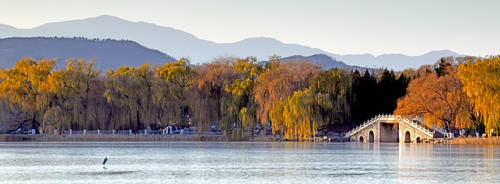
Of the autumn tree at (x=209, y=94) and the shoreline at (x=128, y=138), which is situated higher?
the autumn tree at (x=209, y=94)

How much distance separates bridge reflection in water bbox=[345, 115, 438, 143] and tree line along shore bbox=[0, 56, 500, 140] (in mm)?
1060

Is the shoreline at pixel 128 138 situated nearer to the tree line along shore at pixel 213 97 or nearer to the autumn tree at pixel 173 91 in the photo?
the tree line along shore at pixel 213 97

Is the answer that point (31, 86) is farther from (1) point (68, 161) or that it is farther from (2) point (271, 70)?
(1) point (68, 161)

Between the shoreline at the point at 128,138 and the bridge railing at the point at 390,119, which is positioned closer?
the bridge railing at the point at 390,119

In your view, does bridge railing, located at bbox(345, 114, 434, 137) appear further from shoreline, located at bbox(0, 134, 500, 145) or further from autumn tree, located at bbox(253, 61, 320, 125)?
shoreline, located at bbox(0, 134, 500, 145)

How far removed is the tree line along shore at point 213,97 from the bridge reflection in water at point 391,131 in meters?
1.06

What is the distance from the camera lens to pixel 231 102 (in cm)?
8181

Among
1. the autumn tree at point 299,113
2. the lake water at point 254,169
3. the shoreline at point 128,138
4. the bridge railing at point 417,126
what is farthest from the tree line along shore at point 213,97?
the lake water at point 254,169

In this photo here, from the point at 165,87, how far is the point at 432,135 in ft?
83.3

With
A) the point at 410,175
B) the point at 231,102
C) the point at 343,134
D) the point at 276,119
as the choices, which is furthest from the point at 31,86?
the point at 410,175

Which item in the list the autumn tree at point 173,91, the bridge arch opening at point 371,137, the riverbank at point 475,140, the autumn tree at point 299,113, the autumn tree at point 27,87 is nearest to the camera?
the riverbank at point 475,140

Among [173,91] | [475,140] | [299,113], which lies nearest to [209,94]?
[173,91]

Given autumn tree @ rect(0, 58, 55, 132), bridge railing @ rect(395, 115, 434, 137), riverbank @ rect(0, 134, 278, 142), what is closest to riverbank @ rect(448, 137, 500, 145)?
bridge railing @ rect(395, 115, 434, 137)

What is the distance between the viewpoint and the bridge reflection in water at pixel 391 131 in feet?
262
